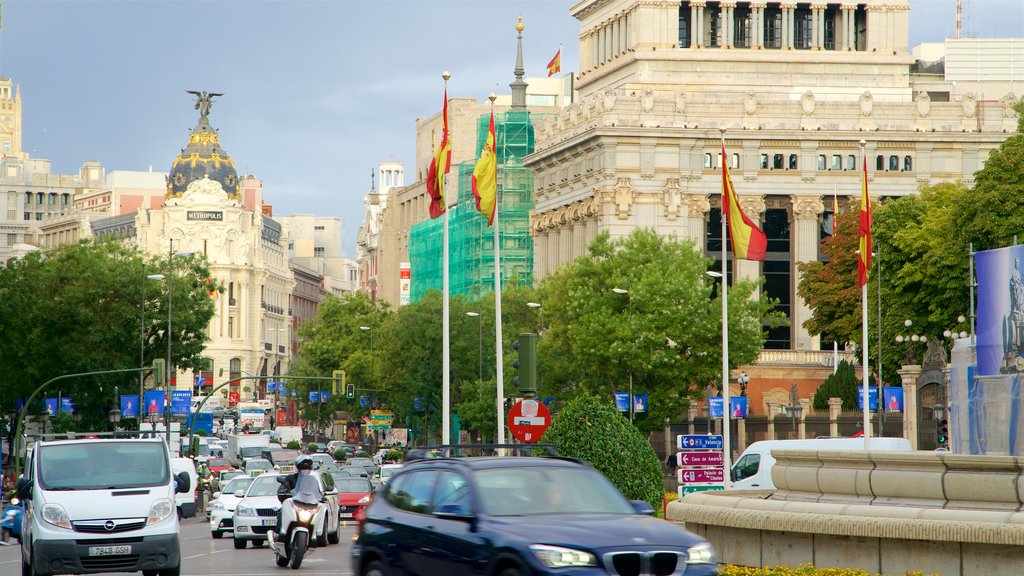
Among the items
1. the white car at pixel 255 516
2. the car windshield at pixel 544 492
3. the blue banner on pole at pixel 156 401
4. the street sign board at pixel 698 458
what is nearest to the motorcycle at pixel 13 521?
the white car at pixel 255 516

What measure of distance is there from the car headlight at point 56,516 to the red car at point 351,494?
21.1m

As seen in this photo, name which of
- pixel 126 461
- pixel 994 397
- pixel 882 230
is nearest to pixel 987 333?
pixel 994 397

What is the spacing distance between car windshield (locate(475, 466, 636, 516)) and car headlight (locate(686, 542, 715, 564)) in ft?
4.26

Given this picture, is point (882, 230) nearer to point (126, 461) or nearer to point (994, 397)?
point (994, 397)

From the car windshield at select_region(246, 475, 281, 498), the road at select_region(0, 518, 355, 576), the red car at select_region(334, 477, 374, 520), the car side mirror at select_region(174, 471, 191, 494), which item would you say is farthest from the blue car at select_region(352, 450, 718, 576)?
the red car at select_region(334, 477, 374, 520)

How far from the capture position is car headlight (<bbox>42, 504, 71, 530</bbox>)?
1014 inches

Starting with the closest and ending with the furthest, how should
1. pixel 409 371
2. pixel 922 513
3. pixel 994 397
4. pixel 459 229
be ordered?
pixel 922 513 < pixel 994 397 < pixel 409 371 < pixel 459 229

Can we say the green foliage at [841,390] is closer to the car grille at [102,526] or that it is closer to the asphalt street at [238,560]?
the asphalt street at [238,560]

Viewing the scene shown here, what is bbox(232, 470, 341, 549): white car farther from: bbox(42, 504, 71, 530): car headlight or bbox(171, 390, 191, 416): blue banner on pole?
bbox(171, 390, 191, 416): blue banner on pole

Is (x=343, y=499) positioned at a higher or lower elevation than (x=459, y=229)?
lower

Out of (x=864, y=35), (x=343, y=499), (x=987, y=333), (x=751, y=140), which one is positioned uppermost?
(x=864, y=35)

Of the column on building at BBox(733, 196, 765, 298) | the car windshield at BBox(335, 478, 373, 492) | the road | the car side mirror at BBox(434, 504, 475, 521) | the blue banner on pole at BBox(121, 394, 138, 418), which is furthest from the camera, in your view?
the column on building at BBox(733, 196, 765, 298)

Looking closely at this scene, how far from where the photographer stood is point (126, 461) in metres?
27.1

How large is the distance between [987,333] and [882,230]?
35343mm
